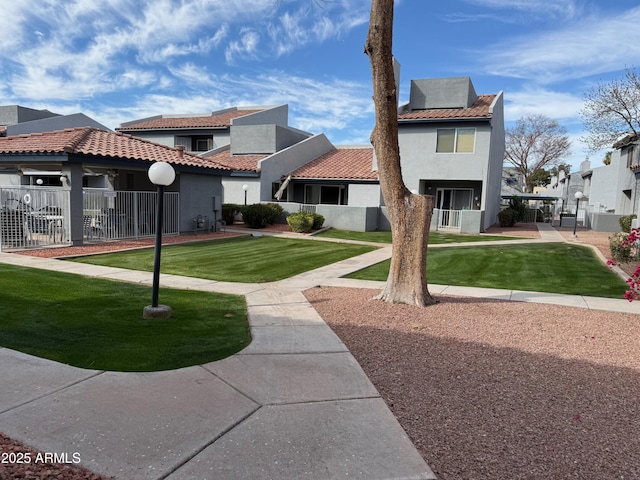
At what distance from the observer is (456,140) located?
79.6 ft

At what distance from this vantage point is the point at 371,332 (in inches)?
253

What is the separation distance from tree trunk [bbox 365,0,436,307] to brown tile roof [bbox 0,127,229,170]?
34.4 feet

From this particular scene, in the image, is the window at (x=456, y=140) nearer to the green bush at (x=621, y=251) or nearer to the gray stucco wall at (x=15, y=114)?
the green bush at (x=621, y=251)

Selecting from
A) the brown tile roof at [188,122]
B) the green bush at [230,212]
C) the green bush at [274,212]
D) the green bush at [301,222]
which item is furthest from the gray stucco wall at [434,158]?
the brown tile roof at [188,122]

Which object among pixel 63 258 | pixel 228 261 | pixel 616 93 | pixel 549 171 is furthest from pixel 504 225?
pixel 549 171

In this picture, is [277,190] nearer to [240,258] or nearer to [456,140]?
[456,140]

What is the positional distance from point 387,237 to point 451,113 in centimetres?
836

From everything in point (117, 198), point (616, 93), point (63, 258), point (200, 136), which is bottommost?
point (63, 258)

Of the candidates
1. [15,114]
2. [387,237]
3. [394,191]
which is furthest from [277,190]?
[394,191]

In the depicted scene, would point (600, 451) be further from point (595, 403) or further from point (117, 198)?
point (117, 198)

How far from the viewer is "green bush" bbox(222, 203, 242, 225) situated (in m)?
24.1

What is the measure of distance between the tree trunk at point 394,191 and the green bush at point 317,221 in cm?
1377

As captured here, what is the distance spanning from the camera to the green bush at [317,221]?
857 inches

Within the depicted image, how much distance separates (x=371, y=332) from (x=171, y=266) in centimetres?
688
